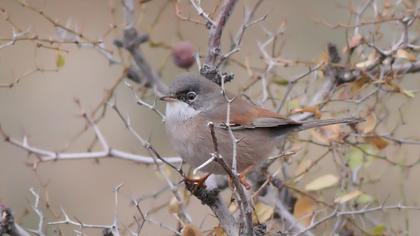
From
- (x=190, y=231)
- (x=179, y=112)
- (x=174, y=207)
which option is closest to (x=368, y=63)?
(x=179, y=112)

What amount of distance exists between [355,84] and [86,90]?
5.36 m

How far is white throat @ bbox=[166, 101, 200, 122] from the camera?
4.70 meters

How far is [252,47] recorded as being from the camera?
9.01m

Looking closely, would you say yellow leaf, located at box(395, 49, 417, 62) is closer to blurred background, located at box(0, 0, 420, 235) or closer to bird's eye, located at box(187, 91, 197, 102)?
bird's eye, located at box(187, 91, 197, 102)

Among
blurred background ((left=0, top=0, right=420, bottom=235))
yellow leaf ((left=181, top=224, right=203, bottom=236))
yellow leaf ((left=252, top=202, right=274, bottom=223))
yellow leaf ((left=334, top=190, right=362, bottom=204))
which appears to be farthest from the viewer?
blurred background ((left=0, top=0, right=420, bottom=235))

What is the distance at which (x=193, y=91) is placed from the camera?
4.75 m

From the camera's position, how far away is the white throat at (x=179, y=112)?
4.70m

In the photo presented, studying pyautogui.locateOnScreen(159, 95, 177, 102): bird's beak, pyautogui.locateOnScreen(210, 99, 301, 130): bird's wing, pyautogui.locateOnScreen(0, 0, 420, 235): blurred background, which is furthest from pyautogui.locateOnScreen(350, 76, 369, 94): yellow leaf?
pyautogui.locateOnScreen(0, 0, 420, 235): blurred background

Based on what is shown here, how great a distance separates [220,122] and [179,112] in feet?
0.81

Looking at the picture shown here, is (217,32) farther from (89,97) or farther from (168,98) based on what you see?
(89,97)

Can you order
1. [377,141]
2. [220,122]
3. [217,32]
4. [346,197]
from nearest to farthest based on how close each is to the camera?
[217,32] < [346,197] < [377,141] < [220,122]

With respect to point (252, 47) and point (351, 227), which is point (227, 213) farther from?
point (252, 47)

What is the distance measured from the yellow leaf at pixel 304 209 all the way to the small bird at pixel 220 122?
0.41m

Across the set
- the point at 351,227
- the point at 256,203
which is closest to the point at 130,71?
the point at 256,203
